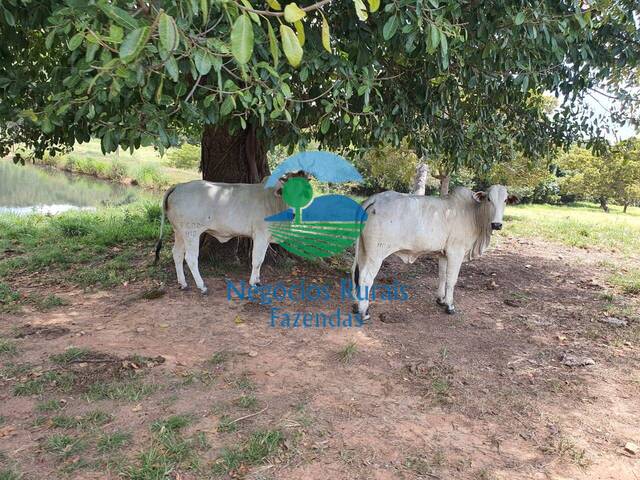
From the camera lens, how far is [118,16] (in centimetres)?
149

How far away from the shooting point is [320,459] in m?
2.63

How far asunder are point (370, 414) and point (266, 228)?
8.58ft

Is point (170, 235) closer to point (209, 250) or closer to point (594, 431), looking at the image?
point (209, 250)

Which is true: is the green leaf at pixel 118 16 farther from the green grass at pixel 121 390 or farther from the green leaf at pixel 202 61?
the green grass at pixel 121 390

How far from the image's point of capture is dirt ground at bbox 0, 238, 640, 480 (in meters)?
2.66

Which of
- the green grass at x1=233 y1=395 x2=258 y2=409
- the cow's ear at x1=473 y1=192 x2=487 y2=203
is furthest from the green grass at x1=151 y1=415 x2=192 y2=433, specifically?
the cow's ear at x1=473 y1=192 x2=487 y2=203

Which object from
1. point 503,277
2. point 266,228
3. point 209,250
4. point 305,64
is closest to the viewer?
point 305,64

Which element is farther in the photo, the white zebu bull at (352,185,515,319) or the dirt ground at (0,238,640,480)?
the white zebu bull at (352,185,515,319)

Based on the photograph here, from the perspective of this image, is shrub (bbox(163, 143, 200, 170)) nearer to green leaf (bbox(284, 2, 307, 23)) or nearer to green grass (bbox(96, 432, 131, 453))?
green grass (bbox(96, 432, 131, 453))

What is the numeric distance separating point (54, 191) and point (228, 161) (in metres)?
14.3

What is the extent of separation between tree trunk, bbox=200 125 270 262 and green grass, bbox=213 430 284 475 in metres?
3.67

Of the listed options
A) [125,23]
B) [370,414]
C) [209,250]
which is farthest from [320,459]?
[209,250]

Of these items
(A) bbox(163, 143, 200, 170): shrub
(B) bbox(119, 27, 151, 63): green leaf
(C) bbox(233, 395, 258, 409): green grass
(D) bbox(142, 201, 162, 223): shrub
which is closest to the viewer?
(B) bbox(119, 27, 151, 63): green leaf

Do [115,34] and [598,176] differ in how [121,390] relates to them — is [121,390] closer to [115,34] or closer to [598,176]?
[115,34]
